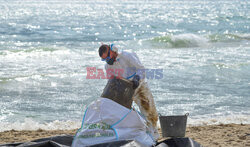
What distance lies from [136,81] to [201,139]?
159 cm

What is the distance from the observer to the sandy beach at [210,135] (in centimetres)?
548

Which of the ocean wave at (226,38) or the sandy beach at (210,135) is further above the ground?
the sandy beach at (210,135)

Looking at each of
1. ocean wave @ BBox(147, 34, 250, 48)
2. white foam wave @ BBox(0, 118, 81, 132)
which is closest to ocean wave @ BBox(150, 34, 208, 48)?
ocean wave @ BBox(147, 34, 250, 48)

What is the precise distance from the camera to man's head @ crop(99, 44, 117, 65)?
5008mm

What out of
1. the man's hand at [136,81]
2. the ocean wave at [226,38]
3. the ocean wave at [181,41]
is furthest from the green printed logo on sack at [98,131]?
the ocean wave at [226,38]

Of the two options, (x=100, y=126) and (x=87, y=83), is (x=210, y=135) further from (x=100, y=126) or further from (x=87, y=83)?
(x=87, y=83)

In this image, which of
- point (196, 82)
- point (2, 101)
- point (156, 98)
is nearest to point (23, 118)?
point (2, 101)

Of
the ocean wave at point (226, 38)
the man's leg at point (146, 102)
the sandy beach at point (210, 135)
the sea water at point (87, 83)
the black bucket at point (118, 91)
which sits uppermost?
the black bucket at point (118, 91)

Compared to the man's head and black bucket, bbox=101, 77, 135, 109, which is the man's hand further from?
the man's head

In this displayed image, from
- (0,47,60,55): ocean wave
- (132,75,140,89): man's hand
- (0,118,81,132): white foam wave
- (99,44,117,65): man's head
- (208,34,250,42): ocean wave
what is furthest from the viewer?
(208,34,250,42): ocean wave

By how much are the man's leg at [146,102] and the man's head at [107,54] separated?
578mm

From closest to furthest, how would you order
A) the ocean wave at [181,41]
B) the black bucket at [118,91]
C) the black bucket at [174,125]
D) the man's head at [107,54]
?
1. the black bucket at [118,91]
2. the man's head at [107,54]
3. the black bucket at [174,125]
4. the ocean wave at [181,41]

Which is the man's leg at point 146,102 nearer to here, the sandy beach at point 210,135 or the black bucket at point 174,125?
the black bucket at point 174,125

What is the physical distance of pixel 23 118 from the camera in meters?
7.73
